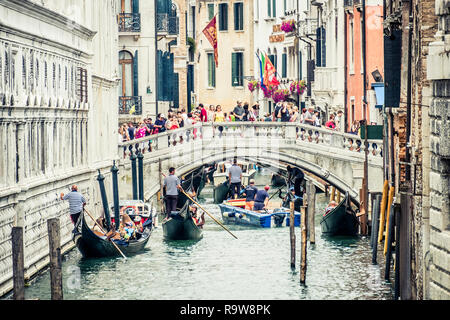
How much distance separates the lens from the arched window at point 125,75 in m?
32.9

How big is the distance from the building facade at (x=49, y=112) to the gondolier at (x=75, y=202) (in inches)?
7.8

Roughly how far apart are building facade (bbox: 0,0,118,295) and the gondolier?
0.20m

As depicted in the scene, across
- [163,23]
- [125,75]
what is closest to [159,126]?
[125,75]

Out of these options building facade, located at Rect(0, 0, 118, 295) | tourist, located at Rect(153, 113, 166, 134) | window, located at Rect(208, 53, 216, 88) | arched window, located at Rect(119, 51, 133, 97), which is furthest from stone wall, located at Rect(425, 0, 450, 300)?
window, located at Rect(208, 53, 216, 88)

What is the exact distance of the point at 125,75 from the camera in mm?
33031

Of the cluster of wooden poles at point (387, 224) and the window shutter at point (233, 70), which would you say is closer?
the cluster of wooden poles at point (387, 224)

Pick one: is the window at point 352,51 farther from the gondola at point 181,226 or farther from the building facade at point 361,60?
the gondola at point 181,226

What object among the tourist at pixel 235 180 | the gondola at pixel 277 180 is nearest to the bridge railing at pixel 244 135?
the tourist at pixel 235 180

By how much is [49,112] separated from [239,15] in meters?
28.1

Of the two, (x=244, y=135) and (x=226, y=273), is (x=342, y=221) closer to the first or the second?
(x=226, y=273)

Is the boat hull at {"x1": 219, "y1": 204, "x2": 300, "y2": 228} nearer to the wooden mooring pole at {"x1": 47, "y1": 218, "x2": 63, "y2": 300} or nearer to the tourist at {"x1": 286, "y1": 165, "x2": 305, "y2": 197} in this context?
the tourist at {"x1": 286, "y1": 165, "x2": 305, "y2": 197}

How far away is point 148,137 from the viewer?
2780cm

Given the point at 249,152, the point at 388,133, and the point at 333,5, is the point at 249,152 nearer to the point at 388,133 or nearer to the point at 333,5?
the point at 333,5
